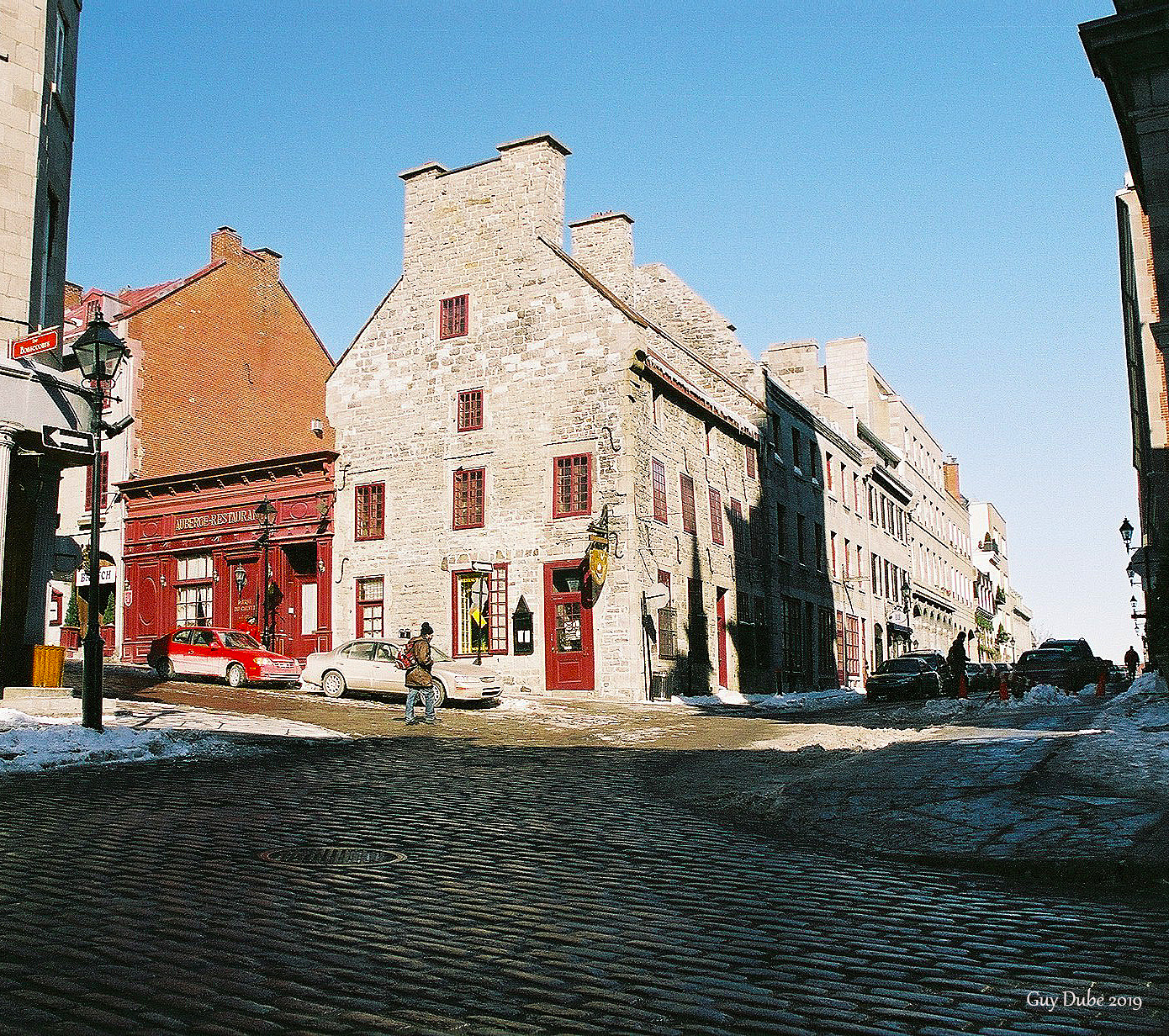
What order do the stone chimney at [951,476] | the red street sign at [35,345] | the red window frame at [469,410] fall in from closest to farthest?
the red street sign at [35,345] < the red window frame at [469,410] < the stone chimney at [951,476]

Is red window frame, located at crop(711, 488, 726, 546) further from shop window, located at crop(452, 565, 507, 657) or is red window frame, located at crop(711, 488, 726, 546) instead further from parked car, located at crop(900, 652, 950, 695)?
shop window, located at crop(452, 565, 507, 657)

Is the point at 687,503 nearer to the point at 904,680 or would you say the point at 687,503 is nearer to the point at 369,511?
the point at 904,680

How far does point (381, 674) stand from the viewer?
83.9ft

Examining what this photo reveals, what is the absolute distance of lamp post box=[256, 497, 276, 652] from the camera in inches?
1321

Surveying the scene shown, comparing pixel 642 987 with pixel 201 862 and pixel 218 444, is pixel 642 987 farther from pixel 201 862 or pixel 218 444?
pixel 218 444

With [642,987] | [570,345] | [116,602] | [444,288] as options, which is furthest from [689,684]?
[642,987]

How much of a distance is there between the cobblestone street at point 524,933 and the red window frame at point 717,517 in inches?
1033

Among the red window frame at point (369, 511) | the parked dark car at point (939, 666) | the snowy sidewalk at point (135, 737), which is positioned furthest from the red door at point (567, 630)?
the snowy sidewalk at point (135, 737)

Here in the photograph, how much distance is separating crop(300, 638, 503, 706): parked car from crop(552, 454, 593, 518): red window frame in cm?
574

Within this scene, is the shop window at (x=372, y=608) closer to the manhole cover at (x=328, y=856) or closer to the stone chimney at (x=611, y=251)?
the stone chimney at (x=611, y=251)

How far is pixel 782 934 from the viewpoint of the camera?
17.6 ft

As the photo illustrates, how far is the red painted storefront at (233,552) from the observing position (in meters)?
33.7

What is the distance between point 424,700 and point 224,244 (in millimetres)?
28030

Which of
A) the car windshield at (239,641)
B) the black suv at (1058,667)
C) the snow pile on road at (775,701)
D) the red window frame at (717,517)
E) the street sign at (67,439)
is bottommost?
the snow pile on road at (775,701)
